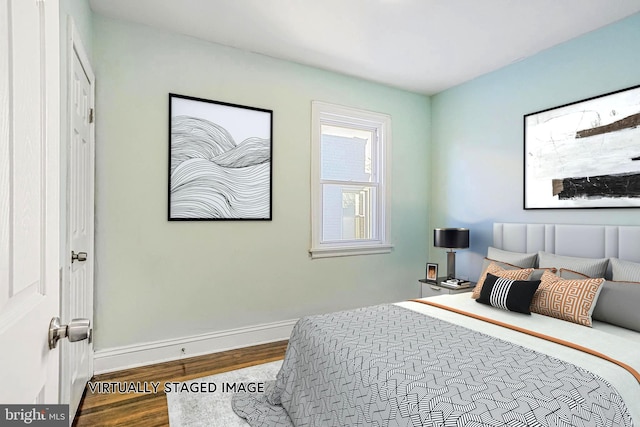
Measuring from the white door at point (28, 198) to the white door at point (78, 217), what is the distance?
1.26 m

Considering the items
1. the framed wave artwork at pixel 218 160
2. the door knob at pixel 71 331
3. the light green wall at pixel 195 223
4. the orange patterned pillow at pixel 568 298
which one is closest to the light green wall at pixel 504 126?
the orange patterned pillow at pixel 568 298

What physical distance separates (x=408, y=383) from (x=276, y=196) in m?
2.23

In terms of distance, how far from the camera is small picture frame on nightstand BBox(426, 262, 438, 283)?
376 cm

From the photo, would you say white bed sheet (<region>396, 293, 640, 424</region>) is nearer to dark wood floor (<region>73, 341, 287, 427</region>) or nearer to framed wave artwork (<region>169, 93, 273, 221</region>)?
dark wood floor (<region>73, 341, 287, 427</region>)

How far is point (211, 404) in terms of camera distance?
2236 mm

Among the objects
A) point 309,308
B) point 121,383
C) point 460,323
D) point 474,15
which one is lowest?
point 121,383

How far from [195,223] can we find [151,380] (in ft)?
3.95

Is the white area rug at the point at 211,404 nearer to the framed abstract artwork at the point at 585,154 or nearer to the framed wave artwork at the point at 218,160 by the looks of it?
the framed wave artwork at the point at 218,160

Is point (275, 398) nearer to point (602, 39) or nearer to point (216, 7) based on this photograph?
point (216, 7)

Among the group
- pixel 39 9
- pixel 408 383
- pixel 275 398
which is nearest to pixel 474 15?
pixel 408 383

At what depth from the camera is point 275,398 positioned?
2.17 m

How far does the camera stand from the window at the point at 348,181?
3588mm

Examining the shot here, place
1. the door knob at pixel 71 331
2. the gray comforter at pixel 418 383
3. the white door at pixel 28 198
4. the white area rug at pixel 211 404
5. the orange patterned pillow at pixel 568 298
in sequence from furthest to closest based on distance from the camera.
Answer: the orange patterned pillow at pixel 568 298
the white area rug at pixel 211 404
the gray comforter at pixel 418 383
the door knob at pixel 71 331
the white door at pixel 28 198

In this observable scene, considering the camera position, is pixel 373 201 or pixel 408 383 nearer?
pixel 408 383
